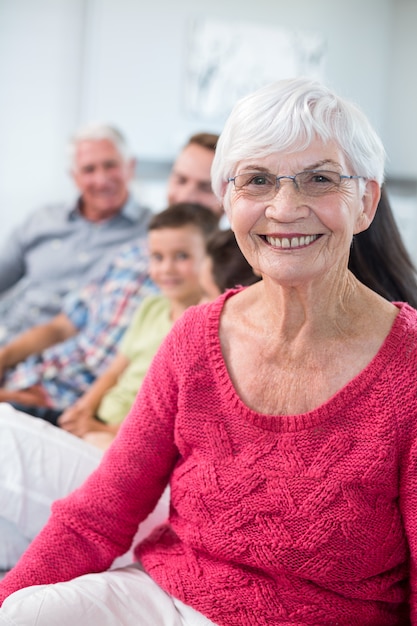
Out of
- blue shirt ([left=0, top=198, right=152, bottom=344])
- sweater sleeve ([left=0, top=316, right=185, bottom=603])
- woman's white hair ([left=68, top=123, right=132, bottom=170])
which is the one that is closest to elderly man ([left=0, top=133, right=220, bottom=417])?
blue shirt ([left=0, top=198, right=152, bottom=344])

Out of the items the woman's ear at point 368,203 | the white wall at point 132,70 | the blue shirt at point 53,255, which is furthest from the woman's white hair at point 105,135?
the woman's ear at point 368,203

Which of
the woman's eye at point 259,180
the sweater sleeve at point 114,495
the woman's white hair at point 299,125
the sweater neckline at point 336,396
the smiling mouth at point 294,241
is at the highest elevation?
the woman's white hair at point 299,125

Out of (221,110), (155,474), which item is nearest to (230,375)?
(155,474)

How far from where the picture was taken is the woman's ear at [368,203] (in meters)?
1.11

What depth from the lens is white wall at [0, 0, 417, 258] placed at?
A: 4.31m

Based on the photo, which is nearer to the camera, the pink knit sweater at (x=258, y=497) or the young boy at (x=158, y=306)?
the pink knit sweater at (x=258, y=497)

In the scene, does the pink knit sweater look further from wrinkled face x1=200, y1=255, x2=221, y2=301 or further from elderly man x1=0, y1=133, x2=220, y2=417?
elderly man x1=0, y1=133, x2=220, y2=417

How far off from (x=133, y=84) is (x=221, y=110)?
48 cm

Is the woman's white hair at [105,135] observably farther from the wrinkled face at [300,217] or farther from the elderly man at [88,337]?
the wrinkled face at [300,217]

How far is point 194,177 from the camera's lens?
2.71m

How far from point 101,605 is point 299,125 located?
2.29 feet

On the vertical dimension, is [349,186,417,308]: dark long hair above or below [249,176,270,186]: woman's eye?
below

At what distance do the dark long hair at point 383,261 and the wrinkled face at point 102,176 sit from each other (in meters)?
2.02

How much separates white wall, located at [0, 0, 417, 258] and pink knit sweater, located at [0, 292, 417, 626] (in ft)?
10.7
